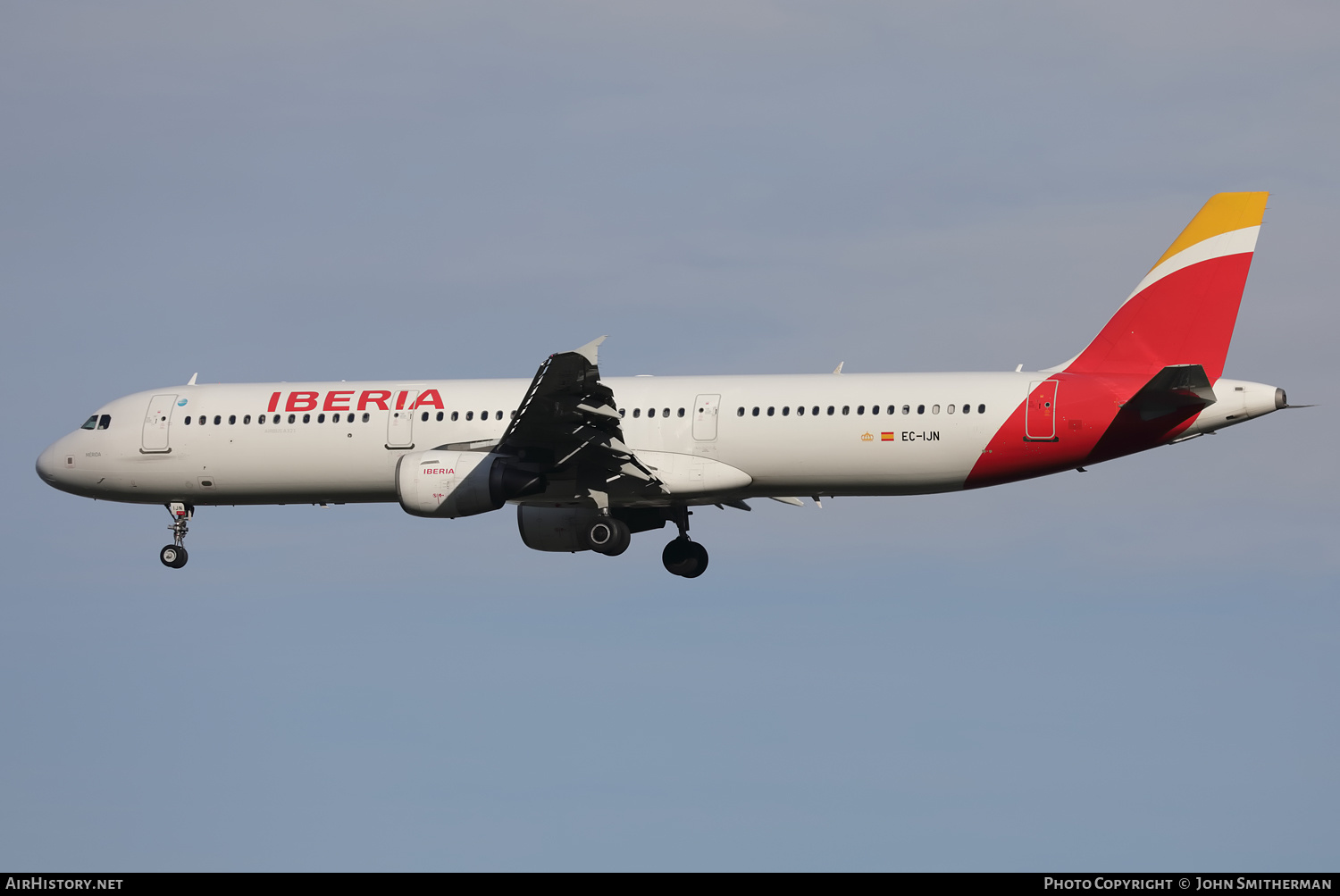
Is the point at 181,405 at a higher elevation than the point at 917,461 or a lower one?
higher

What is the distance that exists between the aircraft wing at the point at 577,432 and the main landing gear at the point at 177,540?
29.0ft

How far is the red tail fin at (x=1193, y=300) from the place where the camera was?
34.4m

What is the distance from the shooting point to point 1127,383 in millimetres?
34344

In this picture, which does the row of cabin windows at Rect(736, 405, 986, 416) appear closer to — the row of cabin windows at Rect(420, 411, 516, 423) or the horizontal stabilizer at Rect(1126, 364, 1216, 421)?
the horizontal stabilizer at Rect(1126, 364, 1216, 421)

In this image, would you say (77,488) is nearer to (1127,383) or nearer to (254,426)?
(254,426)

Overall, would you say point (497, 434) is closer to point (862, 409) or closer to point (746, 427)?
point (746, 427)

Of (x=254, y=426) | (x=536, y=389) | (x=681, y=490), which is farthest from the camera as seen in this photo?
(x=254, y=426)

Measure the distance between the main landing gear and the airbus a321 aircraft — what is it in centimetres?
175

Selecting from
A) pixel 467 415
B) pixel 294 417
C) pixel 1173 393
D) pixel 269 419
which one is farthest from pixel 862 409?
pixel 269 419

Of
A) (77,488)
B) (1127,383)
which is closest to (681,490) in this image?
(1127,383)

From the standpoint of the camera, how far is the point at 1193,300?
34.6 meters

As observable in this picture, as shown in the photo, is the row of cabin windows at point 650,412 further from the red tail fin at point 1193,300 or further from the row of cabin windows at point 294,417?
the red tail fin at point 1193,300

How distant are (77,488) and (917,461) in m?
20.0

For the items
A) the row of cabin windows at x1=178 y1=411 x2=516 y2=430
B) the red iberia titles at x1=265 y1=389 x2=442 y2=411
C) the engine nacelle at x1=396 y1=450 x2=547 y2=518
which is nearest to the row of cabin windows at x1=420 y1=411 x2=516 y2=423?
the row of cabin windows at x1=178 y1=411 x2=516 y2=430
